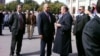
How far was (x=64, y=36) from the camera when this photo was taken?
8.12 metres

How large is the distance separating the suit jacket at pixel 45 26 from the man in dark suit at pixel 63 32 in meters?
0.35

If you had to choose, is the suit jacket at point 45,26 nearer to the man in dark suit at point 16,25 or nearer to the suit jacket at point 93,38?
the man in dark suit at point 16,25

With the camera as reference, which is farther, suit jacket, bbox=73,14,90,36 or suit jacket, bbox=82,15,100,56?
suit jacket, bbox=73,14,90,36

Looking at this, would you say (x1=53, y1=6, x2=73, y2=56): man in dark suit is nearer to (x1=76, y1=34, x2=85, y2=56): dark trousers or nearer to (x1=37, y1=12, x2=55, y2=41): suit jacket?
(x1=37, y1=12, x2=55, y2=41): suit jacket

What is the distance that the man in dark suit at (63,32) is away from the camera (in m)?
7.98

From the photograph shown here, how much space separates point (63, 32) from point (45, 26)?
568mm

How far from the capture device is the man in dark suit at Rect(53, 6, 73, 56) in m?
7.98

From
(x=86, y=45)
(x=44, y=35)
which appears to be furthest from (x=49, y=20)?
(x=86, y=45)

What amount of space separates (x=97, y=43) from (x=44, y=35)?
5690 mm

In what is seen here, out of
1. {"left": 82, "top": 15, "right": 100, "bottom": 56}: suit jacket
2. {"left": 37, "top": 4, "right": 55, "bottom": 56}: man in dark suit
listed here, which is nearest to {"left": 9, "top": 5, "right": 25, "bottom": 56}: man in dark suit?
{"left": 37, "top": 4, "right": 55, "bottom": 56}: man in dark suit

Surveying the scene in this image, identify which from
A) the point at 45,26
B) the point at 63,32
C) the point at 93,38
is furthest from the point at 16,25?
the point at 93,38

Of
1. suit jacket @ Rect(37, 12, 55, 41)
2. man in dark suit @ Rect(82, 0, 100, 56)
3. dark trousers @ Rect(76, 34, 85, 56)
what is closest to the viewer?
man in dark suit @ Rect(82, 0, 100, 56)

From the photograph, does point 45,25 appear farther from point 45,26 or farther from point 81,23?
point 81,23

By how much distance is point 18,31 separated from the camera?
9664 mm
